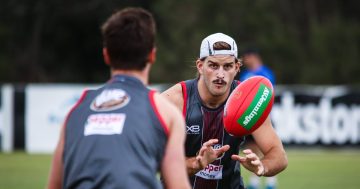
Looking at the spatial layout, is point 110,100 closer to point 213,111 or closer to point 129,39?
point 129,39

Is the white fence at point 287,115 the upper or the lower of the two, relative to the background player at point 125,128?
lower

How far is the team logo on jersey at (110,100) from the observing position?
406 cm

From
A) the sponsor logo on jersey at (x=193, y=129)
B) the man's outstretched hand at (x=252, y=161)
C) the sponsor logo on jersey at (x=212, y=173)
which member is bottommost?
the sponsor logo on jersey at (x=212, y=173)

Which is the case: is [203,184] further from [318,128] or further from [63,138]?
[318,128]

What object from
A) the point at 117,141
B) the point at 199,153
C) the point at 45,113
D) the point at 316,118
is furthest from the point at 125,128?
the point at 316,118

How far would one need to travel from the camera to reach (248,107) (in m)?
5.84

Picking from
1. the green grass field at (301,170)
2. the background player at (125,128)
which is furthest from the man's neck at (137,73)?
the green grass field at (301,170)

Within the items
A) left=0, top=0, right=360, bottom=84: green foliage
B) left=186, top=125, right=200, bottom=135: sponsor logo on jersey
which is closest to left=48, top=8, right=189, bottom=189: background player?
left=186, top=125, right=200, bottom=135: sponsor logo on jersey

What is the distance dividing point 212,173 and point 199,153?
1137 millimetres

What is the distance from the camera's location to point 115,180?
3986 mm

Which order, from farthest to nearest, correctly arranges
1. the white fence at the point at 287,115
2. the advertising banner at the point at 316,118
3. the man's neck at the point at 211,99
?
the advertising banner at the point at 316,118, the white fence at the point at 287,115, the man's neck at the point at 211,99

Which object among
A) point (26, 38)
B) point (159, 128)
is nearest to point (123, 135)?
point (159, 128)

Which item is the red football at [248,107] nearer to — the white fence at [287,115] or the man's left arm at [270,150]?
the man's left arm at [270,150]

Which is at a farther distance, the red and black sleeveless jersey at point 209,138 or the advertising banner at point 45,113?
the advertising banner at point 45,113
